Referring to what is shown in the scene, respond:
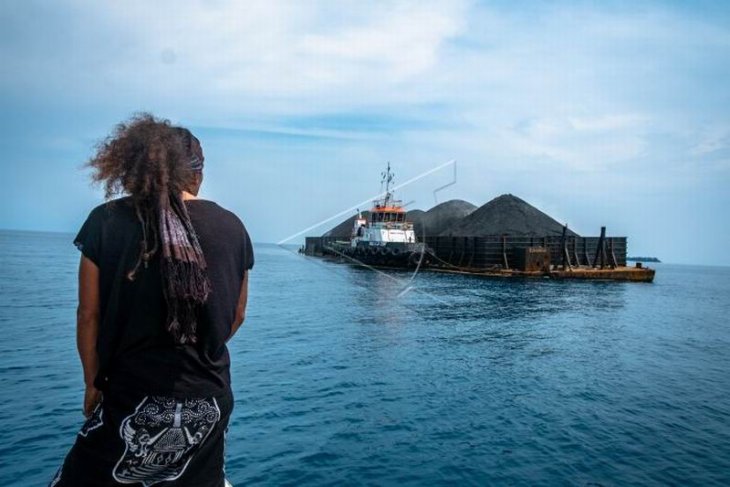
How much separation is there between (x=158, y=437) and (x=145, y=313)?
49 cm

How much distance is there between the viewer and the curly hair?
1.92 metres

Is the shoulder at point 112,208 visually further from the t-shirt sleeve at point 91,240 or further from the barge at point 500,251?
the barge at point 500,251

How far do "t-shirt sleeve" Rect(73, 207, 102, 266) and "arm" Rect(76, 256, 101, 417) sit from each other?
29mm

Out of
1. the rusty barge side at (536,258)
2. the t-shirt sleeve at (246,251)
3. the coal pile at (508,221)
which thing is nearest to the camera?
the t-shirt sleeve at (246,251)

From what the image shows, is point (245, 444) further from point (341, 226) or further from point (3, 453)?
point (341, 226)

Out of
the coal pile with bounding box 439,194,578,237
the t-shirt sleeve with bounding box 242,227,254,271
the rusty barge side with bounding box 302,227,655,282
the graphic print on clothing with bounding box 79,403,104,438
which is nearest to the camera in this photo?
the graphic print on clothing with bounding box 79,403,104,438

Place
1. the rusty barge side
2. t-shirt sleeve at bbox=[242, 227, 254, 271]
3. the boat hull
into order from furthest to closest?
the boat hull → the rusty barge side → t-shirt sleeve at bbox=[242, 227, 254, 271]

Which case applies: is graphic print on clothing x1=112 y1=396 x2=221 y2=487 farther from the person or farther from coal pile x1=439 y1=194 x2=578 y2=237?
coal pile x1=439 y1=194 x2=578 y2=237

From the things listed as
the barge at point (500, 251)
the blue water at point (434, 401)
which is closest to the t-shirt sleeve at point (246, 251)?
the blue water at point (434, 401)

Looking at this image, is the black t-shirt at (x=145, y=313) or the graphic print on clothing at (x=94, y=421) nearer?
the black t-shirt at (x=145, y=313)

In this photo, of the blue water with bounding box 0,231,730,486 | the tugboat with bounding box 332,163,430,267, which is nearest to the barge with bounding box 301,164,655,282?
the tugboat with bounding box 332,163,430,267

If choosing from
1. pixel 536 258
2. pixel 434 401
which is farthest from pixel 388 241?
pixel 434 401

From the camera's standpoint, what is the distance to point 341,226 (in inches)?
4535

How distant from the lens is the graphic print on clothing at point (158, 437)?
199 cm
